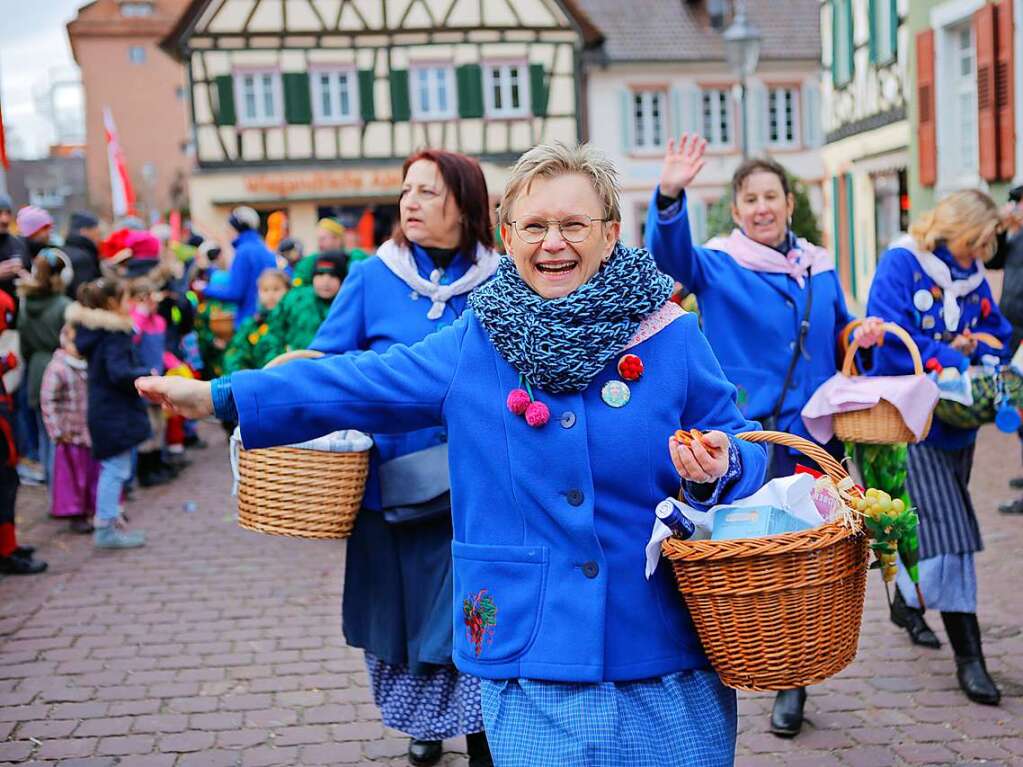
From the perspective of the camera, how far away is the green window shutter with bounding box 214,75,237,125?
100 ft

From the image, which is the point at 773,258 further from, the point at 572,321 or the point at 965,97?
the point at 965,97

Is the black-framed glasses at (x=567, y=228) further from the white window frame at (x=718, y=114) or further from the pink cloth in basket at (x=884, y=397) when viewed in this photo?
the white window frame at (x=718, y=114)

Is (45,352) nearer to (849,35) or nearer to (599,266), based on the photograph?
(599,266)

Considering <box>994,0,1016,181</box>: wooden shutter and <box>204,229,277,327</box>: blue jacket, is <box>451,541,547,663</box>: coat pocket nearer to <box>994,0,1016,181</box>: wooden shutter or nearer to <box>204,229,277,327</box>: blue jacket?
<box>204,229,277,327</box>: blue jacket

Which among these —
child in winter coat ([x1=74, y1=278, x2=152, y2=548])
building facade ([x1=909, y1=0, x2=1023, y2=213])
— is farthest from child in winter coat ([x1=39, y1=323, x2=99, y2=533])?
building facade ([x1=909, y1=0, x2=1023, y2=213])

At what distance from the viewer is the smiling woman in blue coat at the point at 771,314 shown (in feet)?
15.6

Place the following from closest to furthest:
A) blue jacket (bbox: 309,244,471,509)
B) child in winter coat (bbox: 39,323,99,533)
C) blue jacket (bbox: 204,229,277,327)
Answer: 1. blue jacket (bbox: 309,244,471,509)
2. child in winter coat (bbox: 39,323,99,533)
3. blue jacket (bbox: 204,229,277,327)

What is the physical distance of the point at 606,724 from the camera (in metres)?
2.75

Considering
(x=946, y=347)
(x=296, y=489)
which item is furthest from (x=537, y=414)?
(x=946, y=347)

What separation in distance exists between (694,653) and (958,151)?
1493 cm

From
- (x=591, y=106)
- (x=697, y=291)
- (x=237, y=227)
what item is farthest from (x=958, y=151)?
(x=591, y=106)

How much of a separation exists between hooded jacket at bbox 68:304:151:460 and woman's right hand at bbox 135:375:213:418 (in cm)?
632

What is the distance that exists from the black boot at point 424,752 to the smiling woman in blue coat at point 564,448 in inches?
68.8

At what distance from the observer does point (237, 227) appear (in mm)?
12922
